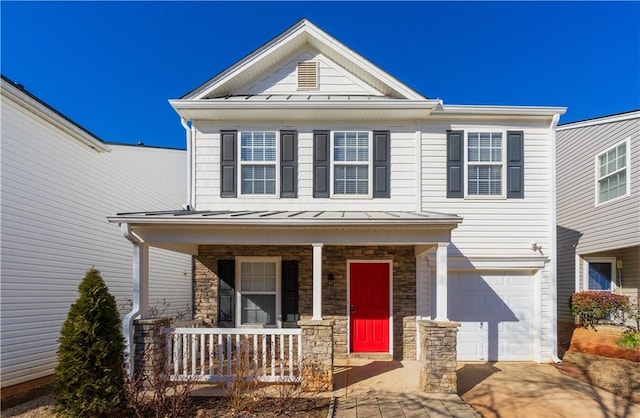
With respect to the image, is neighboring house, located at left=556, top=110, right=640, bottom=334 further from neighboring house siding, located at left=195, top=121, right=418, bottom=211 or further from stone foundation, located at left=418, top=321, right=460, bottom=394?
stone foundation, located at left=418, top=321, right=460, bottom=394

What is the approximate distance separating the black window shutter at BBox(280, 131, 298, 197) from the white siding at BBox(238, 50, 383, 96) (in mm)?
1239

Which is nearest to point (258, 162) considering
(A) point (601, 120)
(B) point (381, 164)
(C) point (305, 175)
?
(C) point (305, 175)

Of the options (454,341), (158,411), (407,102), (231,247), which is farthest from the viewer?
(231,247)

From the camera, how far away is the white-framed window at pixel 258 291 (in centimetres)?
846

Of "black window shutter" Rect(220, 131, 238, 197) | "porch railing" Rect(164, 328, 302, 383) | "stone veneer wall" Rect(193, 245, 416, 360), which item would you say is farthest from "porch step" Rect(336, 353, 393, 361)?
"black window shutter" Rect(220, 131, 238, 197)

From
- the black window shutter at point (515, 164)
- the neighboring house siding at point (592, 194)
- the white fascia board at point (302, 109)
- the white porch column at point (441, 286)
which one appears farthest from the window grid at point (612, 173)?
the white porch column at point (441, 286)

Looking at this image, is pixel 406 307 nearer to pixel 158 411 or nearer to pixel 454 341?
pixel 454 341

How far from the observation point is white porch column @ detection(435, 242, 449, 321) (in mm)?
6332

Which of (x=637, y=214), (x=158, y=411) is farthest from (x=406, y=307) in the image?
(x=637, y=214)

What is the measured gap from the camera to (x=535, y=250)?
27.2ft

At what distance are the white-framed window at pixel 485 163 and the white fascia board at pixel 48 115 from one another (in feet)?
29.6

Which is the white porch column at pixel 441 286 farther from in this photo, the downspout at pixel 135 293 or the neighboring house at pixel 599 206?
the neighboring house at pixel 599 206

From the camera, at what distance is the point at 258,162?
848cm

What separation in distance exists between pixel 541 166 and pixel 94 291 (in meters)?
9.18
